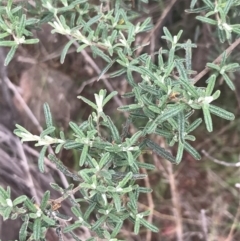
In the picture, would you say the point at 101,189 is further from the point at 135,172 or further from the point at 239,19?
the point at 239,19

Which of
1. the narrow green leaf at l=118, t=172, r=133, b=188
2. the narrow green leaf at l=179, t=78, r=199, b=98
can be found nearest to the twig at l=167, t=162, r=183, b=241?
the narrow green leaf at l=118, t=172, r=133, b=188

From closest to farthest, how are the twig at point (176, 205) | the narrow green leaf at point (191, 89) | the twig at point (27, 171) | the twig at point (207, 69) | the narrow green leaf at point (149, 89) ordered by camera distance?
the narrow green leaf at point (191, 89) < the narrow green leaf at point (149, 89) < the twig at point (207, 69) < the twig at point (27, 171) < the twig at point (176, 205)

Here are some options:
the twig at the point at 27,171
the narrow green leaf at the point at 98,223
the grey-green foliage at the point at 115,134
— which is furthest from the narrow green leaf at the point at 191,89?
the twig at the point at 27,171

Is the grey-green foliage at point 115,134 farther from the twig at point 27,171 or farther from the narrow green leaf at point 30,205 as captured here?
the twig at point 27,171

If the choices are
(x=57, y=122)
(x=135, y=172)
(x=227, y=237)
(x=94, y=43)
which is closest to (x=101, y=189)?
(x=135, y=172)

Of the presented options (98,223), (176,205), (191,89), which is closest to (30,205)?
(98,223)

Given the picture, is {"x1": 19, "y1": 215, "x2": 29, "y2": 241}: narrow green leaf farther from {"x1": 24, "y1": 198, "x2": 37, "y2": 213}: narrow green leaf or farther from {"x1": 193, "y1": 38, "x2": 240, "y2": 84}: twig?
{"x1": 193, "y1": 38, "x2": 240, "y2": 84}: twig

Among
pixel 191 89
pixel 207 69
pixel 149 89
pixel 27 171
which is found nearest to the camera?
pixel 191 89

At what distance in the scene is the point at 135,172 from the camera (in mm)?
1063

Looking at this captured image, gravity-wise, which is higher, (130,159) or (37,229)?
(130,159)

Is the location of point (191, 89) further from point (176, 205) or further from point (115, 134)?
point (176, 205)

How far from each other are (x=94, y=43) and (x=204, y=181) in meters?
1.29

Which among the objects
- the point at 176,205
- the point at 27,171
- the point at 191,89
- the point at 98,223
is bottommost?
the point at 176,205

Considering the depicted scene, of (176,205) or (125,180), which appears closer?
(125,180)
